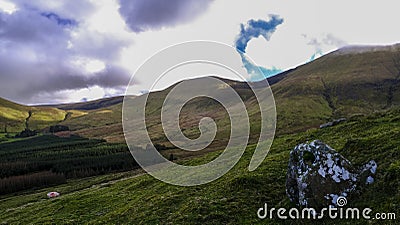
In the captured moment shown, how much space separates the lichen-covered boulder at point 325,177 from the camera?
15758 millimetres

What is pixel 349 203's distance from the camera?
1520 centimetres

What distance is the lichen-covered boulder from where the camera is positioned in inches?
620

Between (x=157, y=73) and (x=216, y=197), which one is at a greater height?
(x=157, y=73)

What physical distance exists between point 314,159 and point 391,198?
4.21 metres

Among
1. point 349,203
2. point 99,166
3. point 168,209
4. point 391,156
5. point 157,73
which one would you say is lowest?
point 99,166

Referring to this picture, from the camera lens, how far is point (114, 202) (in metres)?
35.9

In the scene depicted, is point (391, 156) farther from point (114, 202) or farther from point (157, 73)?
point (114, 202)

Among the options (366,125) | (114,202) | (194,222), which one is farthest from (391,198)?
(114,202)

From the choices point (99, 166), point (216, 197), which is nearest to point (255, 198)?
point (216, 197)

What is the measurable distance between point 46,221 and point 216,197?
22572mm

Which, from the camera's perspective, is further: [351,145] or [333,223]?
[351,145]

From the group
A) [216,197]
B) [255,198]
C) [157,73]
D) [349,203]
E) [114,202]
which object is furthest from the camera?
[114,202]

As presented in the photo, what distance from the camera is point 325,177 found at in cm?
1602

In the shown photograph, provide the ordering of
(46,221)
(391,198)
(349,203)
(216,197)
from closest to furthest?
(391,198)
(349,203)
(216,197)
(46,221)
